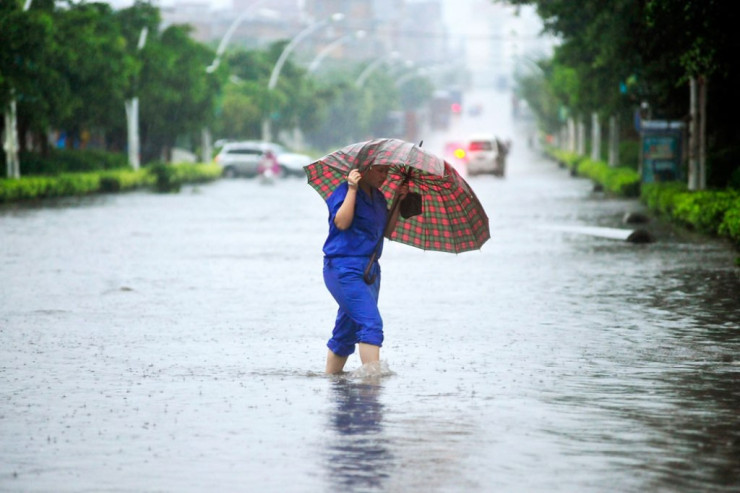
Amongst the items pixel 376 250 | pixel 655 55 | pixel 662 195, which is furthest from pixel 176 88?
pixel 376 250

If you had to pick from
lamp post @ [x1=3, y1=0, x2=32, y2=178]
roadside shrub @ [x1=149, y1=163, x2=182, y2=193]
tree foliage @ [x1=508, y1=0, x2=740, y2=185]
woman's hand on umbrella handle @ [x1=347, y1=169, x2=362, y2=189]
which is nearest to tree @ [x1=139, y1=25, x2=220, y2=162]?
roadside shrub @ [x1=149, y1=163, x2=182, y2=193]

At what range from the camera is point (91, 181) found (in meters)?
50.0

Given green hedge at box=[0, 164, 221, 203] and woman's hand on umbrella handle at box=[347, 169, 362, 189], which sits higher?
woman's hand on umbrella handle at box=[347, 169, 362, 189]

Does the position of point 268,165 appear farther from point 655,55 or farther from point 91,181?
point 655,55

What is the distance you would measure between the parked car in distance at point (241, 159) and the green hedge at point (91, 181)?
518 cm

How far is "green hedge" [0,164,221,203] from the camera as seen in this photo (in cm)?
4253

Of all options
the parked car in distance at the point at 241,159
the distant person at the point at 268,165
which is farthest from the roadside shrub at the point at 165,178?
the parked car in distance at the point at 241,159

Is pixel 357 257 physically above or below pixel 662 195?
above

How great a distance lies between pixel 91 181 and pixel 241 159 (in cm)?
2257

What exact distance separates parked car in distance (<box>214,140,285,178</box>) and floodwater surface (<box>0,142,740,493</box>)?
4949 cm

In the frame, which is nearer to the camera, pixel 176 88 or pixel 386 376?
pixel 386 376

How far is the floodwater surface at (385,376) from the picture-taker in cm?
755

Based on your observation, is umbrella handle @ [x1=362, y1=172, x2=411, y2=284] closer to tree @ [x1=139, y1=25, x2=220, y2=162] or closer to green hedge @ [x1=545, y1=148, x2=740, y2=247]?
green hedge @ [x1=545, y1=148, x2=740, y2=247]

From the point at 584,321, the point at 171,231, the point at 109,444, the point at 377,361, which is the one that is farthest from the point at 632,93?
the point at 109,444
